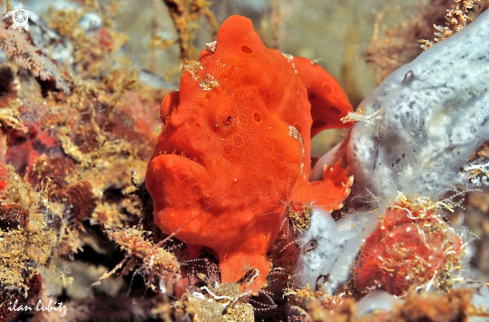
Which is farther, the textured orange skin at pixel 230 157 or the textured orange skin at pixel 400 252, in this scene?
the textured orange skin at pixel 230 157

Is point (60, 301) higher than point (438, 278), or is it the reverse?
point (438, 278)

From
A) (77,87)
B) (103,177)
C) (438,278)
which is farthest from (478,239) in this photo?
(77,87)

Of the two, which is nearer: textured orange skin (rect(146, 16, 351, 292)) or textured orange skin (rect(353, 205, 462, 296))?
textured orange skin (rect(353, 205, 462, 296))

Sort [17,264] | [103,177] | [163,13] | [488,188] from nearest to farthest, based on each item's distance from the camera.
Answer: [488,188] → [17,264] → [103,177] → [163,13]

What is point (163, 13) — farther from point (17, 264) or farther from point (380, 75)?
point (17, 264)
